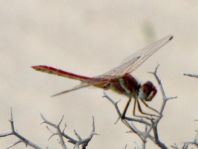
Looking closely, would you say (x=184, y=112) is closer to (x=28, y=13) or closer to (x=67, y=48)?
(x=67, y=48)

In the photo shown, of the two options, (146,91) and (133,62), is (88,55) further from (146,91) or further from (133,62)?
(146,91)

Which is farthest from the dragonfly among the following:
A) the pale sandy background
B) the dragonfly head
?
the pale sandy background

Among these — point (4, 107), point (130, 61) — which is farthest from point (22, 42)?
point (130, 61)

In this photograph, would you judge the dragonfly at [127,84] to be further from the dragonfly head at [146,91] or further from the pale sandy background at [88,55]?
the pale sandy background at [88,55]

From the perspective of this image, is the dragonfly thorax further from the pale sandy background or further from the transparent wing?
the pale sandy background

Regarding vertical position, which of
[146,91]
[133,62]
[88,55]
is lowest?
[146,91]

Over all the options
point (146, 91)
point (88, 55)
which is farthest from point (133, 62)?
point (88, 55)
